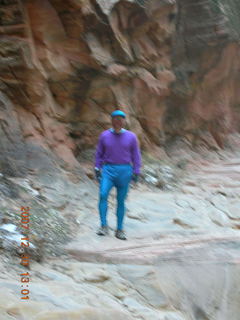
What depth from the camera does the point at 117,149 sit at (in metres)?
4.29

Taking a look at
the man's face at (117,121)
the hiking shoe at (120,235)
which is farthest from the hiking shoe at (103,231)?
the man's face at (117,121)

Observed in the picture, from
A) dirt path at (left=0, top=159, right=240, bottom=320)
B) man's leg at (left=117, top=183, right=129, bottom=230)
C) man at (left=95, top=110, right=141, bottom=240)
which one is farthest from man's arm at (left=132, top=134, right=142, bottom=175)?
dirt path at (left=0, top=159, right=240, bottom=320)

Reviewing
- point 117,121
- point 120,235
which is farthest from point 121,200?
point 117,121

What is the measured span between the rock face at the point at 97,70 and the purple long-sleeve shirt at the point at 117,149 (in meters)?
1.52

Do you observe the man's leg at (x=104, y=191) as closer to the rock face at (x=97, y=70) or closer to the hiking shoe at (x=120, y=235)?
the hiking shoe at (x=120, y=235)

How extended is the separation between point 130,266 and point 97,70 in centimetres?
433

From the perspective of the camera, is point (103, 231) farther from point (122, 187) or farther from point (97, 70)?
point (97, 70)

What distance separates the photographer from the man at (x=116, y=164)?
4285 millimetres

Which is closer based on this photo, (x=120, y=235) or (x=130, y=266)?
(x=130, y=266)

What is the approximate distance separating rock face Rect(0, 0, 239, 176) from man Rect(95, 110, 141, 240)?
5.10 ft

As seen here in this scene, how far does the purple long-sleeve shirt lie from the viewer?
169 inches

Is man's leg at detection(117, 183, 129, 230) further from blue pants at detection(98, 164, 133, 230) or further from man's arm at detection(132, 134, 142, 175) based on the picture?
man's arm at detection(132, 134, 142, 175)

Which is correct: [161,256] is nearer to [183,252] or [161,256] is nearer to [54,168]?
[183,252]
